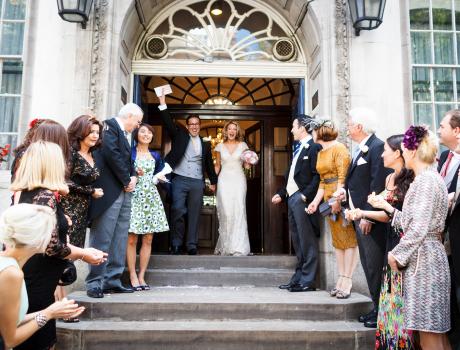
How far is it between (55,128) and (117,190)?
182 centimetres

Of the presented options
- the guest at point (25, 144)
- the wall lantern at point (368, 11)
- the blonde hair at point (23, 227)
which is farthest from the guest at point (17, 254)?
the wall lantern at point (368, 11)

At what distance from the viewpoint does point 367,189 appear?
4.66m

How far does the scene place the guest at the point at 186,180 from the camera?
6.91m

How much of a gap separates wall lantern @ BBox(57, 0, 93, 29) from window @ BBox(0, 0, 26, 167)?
1.05 metres

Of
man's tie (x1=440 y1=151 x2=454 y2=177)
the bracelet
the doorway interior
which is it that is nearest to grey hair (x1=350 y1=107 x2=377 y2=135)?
man's tie (x1=440 y1=151 x2=454 y2=177)

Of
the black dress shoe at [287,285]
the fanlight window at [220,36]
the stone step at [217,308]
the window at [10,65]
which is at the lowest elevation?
the stone step at [217,308]

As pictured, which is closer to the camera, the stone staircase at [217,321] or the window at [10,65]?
the stone staircase at [217,321]

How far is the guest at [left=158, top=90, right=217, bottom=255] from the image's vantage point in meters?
6.91

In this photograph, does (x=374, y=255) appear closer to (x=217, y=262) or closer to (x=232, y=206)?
(x=217, y=262)

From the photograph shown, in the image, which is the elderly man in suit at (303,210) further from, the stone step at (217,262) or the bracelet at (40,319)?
the bracelet at (40,319)

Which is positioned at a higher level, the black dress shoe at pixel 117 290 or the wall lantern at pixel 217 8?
the wall lantern at pixel 217 8

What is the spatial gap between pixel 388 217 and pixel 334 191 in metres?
1.31

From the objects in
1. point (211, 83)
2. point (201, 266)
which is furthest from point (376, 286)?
point (211, 83)

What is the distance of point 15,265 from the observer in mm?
2178
